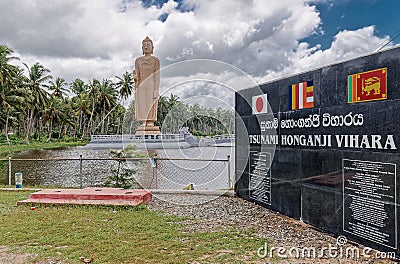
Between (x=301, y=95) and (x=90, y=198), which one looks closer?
(x=301, y=95)

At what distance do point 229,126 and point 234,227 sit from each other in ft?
10.5

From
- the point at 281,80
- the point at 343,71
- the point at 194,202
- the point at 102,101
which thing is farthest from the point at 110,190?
the point at 102,101

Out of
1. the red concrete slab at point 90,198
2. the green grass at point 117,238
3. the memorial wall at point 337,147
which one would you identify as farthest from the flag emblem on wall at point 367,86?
the red concrete slab at point 90,198

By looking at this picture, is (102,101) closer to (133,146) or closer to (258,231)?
(133,146)

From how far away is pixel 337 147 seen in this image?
5352 mm

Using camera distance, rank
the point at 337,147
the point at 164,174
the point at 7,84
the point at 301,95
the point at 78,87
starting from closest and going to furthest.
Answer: the point at 337,147
the point at 301,95
the point at 164,174
the point at 7,84
the point at 78,87

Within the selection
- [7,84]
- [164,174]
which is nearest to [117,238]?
[164,174]

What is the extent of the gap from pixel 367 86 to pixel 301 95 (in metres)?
1.50

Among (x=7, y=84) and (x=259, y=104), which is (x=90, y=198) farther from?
(x=7, y=84)

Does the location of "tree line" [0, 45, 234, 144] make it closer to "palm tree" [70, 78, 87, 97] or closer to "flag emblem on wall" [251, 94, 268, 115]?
"palm tree" [70, 78, 87, 97]

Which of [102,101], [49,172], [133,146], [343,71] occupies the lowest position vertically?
[49,172]

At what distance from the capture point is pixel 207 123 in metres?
7.93

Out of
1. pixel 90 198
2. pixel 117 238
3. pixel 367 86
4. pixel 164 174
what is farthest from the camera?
pixel 164 174

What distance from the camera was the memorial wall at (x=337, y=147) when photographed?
14.8ft
